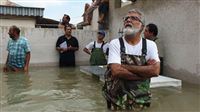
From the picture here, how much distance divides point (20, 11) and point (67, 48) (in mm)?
9664

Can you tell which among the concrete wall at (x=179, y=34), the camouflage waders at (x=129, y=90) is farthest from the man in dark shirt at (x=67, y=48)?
the camouflage waders at (x=129, y=90)

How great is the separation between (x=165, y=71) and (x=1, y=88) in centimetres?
421

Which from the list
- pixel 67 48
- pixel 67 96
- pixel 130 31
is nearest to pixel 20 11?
pixel 67 48

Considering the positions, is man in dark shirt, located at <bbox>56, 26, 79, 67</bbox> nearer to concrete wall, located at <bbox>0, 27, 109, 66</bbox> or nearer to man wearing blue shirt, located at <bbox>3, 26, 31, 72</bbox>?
concrete wall, located at <bbox>0, 27, 109, 66</bbox>

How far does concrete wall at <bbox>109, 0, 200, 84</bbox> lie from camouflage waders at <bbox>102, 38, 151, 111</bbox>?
3550 millimetres

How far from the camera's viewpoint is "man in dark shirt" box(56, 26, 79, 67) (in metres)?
12.1

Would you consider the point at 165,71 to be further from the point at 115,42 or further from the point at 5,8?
the point at 5,8

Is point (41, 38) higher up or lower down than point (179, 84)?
higher up

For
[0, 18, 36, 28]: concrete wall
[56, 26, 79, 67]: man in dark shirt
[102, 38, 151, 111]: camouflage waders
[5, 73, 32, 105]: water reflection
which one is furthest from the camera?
[0, 18, 36, 28]: concrete wall

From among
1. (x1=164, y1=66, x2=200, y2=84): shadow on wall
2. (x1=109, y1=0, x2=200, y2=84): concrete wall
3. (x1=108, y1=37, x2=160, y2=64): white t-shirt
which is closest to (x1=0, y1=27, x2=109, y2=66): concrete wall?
(x1=109, y1=0, x2=200, y2=84): concrete wall

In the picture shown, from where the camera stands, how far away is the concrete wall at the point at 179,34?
7.89 metres

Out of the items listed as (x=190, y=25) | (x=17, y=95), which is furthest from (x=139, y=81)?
(x=190, y=25)

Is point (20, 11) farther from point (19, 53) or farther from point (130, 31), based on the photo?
point (130, 31)

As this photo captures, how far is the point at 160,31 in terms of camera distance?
9.58 metres
